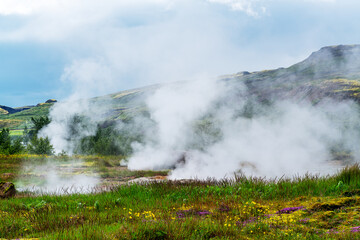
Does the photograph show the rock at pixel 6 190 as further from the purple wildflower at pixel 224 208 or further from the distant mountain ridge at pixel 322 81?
the distant mountain ridge at pixel 322 81

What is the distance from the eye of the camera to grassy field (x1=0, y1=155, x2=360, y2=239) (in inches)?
188

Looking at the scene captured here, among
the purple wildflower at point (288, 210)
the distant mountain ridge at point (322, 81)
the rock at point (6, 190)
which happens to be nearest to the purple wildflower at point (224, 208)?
the purple wildflower at point (288, 210)

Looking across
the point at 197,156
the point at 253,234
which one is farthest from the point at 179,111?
the point at 253,234

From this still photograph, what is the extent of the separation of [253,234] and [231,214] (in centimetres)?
151

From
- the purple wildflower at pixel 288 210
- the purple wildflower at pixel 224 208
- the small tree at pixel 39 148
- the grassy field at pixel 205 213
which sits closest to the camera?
the grassy field at pixel 205 213

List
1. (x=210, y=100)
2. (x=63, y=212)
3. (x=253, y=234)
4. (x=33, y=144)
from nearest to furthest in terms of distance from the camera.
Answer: (x=253, y=234), (x=63, y=212), (x=33, y=144), (x=210, y=100)

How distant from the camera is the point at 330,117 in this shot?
167 ft

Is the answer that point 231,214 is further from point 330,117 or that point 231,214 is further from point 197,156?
point 330,117

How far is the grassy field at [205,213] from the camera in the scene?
479cm

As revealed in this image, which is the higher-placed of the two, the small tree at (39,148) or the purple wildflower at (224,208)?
the small tree at (39,148)

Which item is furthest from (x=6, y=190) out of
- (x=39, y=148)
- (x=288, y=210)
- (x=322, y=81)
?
(x=322, y=81)

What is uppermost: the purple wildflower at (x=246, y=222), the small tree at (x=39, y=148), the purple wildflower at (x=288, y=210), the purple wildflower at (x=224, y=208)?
the small tree at (x=39, y=148)

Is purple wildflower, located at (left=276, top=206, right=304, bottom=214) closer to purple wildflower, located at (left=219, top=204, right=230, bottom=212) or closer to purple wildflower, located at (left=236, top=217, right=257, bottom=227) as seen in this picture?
purple wildflower, located at (left=236, top=217, right=257, bottom=227)

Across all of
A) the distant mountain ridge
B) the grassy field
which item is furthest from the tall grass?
the distant mountain ridge
